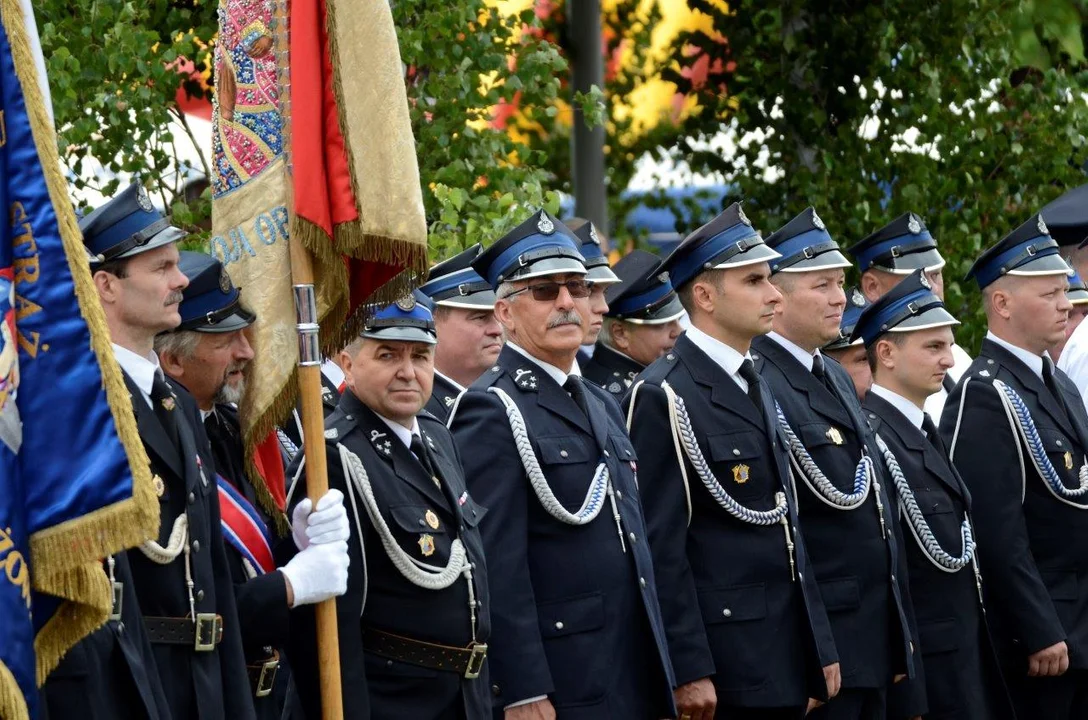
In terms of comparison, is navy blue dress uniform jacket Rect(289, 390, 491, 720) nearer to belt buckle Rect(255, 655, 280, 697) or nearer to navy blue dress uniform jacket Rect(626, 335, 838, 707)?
belt buckle Rect(255, 655, 280, 697)

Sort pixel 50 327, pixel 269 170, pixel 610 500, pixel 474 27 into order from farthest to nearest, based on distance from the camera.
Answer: pixel 474 27
pixel 610 500
pixel 269 170
pixel 50 327

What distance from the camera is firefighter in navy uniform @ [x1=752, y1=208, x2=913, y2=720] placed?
6.75 meters

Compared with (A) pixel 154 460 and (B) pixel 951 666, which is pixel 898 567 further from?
(A) pixel 154 460

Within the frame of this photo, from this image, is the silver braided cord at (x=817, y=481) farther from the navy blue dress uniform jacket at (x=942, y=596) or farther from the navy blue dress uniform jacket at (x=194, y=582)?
the navy blue dress uniform jacket at (x=194, y=582)

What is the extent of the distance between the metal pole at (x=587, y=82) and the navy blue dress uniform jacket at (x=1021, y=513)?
2826 millimetres

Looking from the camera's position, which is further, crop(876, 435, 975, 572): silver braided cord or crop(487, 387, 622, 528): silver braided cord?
crop(876, 435, 975, 572): silver braided cord

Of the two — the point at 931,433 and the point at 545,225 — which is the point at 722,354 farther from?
the point at 931,433

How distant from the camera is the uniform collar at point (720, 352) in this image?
6637 millimetres

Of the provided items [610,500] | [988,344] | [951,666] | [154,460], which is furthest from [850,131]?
[154,460]

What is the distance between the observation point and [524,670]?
5672 millimetres

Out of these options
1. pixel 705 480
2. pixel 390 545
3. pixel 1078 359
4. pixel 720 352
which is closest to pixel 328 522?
pixel 390 545

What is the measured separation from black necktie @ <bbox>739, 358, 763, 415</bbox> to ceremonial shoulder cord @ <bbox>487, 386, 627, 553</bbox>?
0.80 m

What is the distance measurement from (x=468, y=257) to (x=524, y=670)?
1858 mm

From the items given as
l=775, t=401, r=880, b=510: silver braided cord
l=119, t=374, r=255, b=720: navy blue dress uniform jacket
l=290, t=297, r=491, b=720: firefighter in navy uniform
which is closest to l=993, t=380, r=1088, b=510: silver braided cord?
l=775, t=401, r=880, b=510: silver braided cord
